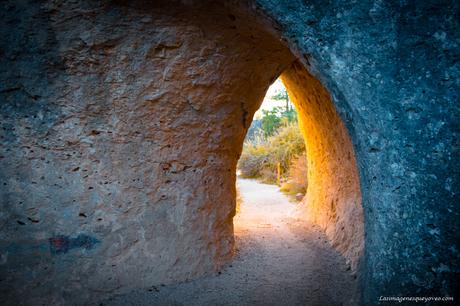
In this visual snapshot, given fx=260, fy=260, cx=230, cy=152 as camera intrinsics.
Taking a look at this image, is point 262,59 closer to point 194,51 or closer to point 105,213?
point 194,51

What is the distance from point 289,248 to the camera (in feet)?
11.3

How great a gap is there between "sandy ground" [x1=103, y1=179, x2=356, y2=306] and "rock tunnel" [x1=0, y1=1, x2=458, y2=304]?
161 millimetres

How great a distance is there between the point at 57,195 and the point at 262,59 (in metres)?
2.35

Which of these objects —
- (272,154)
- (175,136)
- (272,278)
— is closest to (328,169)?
(272,278)

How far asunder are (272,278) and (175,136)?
5.93 feet

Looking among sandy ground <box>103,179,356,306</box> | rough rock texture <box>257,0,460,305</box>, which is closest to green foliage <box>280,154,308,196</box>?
sandy ground <box>103,179,356,306</box>

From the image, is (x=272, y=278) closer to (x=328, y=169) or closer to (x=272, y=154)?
(x=328, y=169)

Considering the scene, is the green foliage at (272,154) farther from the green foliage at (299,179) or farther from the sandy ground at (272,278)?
the sandy ground at (272,278)

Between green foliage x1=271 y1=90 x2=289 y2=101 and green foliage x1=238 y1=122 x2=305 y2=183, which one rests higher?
green foliage x1=271 y1=90 x2=289 y2=101

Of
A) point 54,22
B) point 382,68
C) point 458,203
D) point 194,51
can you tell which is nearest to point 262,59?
point 194,51

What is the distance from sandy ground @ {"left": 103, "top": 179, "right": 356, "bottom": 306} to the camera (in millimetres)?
2402

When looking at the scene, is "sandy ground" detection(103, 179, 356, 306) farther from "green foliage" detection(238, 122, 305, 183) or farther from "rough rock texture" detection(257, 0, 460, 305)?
"green foliage" detection(238, 122, 305, 183)

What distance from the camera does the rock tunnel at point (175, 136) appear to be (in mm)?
1393

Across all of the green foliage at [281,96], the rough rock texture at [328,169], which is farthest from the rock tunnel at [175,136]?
the green foliage at [281,96]
